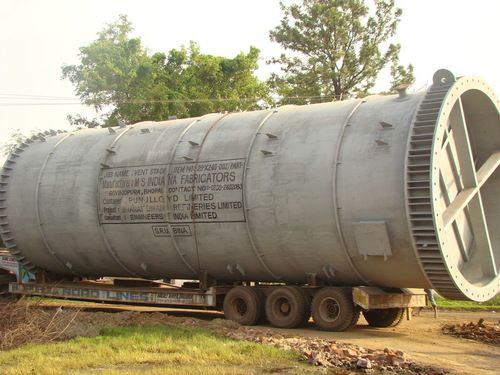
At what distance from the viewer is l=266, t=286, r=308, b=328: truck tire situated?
13.9 meters

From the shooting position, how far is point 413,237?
12188 millimetres

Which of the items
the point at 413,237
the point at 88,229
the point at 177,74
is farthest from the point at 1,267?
the point at 177,74

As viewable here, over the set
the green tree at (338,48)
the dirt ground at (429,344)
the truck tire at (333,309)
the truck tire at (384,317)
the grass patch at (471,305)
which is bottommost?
the dirt ground at (429,344)

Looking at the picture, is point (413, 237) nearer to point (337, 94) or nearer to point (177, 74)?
point (337, 94)

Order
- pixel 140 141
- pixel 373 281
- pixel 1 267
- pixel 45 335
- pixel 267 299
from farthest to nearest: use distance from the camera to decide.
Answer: pixel 1 267 < pixel 140 141 < pixel 267 299 < pixel 373 281 < pixel 45 335

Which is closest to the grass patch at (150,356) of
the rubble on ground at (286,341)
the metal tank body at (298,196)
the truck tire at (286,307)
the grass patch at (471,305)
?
the rubble on ground at (286,341)

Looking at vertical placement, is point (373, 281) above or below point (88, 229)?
below

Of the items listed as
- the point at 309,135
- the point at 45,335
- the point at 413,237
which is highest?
the point at 309,135

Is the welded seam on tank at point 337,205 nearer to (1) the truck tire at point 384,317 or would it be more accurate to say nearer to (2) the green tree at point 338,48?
(1) the truck tire at point 384,317

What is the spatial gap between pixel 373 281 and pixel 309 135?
3.08m

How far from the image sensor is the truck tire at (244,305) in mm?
14477

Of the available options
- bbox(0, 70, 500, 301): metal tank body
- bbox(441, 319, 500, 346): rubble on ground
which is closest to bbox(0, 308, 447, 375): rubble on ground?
bbox(0, 70, 500, 301): metal tank body

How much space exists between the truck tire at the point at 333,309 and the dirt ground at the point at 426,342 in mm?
177

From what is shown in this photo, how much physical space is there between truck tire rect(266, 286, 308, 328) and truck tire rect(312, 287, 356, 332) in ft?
0.91
